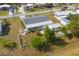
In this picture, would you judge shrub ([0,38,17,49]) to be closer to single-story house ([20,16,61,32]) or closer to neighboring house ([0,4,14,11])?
single-story house ([20,16,61,32])

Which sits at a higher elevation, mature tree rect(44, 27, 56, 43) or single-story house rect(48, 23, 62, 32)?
single-story house rect(48, 23, 62, 32)

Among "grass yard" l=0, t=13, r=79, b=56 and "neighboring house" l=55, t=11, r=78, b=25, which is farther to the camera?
"neighboring house" l=55, t=11, r=78, b=25

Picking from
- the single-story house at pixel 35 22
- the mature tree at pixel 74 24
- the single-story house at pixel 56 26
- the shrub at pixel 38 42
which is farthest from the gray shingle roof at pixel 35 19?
the mature tree at pixel 74 24

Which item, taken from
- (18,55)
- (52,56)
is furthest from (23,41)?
(52,56)

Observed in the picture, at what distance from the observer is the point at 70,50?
3.40 metres

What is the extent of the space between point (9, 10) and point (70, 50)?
1133 mm

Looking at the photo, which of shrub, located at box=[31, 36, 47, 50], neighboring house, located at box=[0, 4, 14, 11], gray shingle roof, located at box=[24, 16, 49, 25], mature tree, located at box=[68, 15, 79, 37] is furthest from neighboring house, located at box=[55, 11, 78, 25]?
neighboring house, located at box=[0, 4, 14, 11]

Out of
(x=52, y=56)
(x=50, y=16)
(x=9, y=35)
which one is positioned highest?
(x=50, y=16)

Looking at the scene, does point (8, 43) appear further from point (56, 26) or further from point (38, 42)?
point (56, 26)

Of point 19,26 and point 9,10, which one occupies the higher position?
point 9,10

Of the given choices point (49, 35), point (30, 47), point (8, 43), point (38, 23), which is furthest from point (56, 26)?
point (8, 43)

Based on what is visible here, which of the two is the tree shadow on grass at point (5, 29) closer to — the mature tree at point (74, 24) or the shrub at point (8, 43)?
the shrub at point (8, 43)

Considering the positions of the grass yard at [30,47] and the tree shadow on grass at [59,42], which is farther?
the tree shadow on grass at [59,42]

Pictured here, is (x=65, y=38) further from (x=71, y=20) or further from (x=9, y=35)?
(x=9, y=35)
